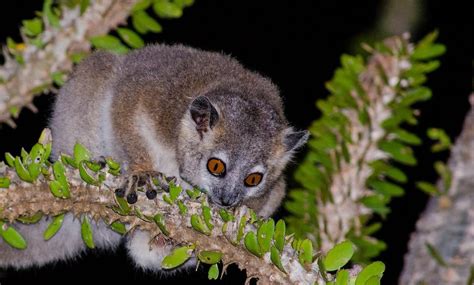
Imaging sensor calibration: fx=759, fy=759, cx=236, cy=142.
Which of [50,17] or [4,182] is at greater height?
[50,17]

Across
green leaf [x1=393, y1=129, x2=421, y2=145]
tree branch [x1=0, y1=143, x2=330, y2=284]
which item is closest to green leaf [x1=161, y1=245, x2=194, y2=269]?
tree branch [x1=0, y1=143, x2=330, y2=284]

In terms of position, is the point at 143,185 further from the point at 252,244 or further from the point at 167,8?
the point at 167,8

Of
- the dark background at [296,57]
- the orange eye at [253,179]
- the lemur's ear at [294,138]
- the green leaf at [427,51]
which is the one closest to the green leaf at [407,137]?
the green leaf at [427,51]

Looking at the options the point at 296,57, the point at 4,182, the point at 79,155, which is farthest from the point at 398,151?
the point at 296,57

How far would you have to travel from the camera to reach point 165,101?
19.5ft

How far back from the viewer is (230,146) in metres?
5.67

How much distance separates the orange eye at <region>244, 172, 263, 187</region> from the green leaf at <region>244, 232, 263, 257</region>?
81.8 inches

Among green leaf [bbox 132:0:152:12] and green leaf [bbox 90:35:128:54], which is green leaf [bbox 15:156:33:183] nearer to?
green leaf [bbox 90:35:128:54]

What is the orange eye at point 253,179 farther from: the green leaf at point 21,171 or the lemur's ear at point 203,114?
the green leaf at point 21,171

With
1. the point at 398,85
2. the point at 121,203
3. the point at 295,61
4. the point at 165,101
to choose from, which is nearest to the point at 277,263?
the point at 121,203

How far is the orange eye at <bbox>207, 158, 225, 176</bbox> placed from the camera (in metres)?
5.63

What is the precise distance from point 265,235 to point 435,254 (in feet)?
3.35

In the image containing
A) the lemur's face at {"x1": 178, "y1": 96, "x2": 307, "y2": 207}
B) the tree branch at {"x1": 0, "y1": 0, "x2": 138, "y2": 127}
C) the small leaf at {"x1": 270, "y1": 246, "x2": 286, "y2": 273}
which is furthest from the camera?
the lemur's face at {"x1": 178, "y1": 96, "x2": 307, "y2": 207}

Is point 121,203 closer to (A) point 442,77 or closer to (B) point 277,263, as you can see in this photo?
(B) point 277,263
